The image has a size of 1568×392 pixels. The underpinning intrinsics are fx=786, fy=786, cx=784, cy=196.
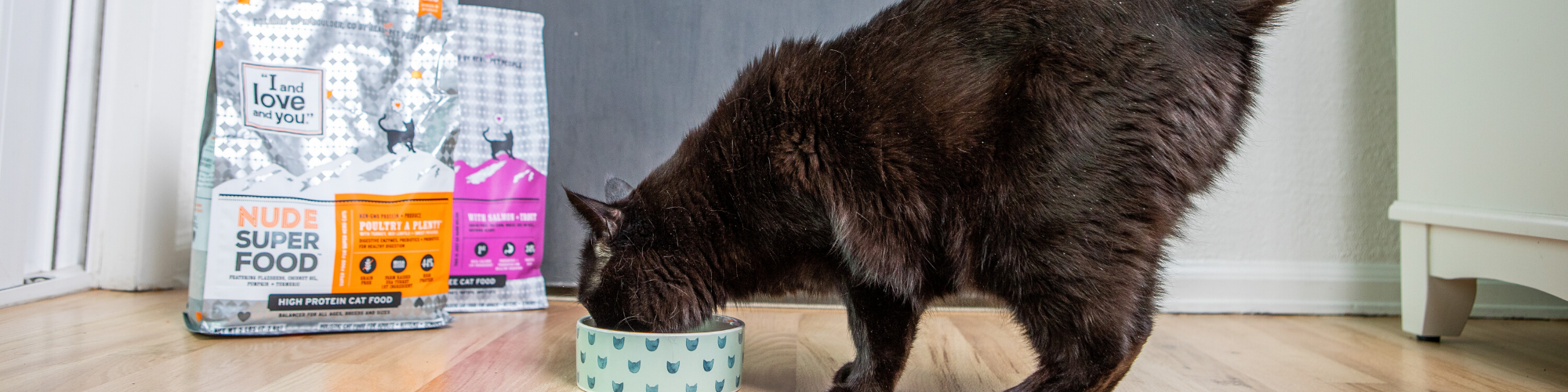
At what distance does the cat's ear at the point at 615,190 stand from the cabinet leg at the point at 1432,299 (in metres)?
1.59

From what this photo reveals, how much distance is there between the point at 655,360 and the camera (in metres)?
1.04

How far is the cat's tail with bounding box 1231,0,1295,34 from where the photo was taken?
944 millimetres

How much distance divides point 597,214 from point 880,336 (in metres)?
0.44

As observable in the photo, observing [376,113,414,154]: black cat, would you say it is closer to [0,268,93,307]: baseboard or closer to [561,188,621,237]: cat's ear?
[561,188,621,237]: cat's ear

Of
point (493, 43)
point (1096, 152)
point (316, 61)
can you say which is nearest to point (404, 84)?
point (316, 61)

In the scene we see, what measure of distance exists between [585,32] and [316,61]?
1.80 feet

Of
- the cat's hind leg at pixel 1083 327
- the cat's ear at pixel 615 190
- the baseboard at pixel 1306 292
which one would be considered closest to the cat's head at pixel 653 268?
the cat's ear at pixel 615 190

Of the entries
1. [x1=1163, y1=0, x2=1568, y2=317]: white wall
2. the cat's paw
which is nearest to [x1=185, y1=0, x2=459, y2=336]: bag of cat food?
the cat's paw

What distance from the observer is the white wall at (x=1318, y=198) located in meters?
1.88

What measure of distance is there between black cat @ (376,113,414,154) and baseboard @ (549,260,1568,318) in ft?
1.74

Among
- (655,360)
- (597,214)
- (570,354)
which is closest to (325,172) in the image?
(570,354)

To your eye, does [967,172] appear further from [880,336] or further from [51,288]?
[51,288]

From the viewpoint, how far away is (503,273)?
1.75 meters

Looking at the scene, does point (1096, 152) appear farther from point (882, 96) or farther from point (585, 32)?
point (585, 32)
